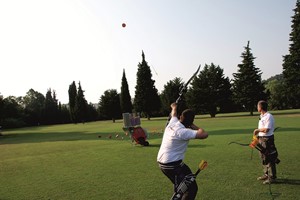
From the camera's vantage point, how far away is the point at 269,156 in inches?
359

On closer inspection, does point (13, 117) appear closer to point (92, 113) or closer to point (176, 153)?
point (92, 113)

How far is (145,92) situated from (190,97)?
40.7ft

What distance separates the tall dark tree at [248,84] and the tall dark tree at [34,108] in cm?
6447

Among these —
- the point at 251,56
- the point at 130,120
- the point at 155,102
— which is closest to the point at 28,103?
the point at 155,102

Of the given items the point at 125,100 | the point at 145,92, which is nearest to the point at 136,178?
the point at 145,92

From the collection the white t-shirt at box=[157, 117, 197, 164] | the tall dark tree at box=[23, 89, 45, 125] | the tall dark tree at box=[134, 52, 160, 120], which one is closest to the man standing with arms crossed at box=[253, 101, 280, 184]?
the white t-shirt at box=[157, 117, 197, 164]

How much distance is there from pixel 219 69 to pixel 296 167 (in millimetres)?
54714

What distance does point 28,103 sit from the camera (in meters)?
109

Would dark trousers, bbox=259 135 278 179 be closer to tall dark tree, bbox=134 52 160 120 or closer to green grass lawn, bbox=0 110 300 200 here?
green grass lawn, bbox=0 110 300 200

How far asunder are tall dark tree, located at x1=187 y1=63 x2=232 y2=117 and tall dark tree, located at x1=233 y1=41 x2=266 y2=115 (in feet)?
11.1

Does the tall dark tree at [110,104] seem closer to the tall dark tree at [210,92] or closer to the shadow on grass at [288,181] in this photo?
the tall dark tree at [210,92]

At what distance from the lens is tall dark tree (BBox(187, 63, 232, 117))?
6175 centimetres

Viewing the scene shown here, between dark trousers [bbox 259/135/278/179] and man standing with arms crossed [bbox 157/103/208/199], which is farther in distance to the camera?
dark trousers [bbox 259/135/278/179]

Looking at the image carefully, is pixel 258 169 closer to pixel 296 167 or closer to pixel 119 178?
pixel 296 167
